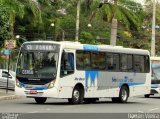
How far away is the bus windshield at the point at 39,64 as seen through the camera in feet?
85.7

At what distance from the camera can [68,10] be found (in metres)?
66.6

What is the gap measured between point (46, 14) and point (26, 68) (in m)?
33.7

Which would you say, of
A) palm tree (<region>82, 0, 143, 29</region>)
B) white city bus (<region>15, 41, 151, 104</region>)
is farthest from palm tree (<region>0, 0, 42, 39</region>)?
white city bus (<region>15, 41, 151, 104</region>)

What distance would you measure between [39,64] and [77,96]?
253 cm

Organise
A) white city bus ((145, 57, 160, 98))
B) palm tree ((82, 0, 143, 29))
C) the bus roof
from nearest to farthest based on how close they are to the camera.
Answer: the bus roof, white city bus ((145, 57, 160, 98)), palm tree ((82, 0, 143, 29))

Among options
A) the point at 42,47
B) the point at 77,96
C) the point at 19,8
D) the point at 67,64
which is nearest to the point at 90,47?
the point at 67,64

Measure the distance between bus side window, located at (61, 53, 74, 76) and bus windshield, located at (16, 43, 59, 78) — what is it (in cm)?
41

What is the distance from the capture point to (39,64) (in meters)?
26.3

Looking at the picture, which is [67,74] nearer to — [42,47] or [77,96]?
[77,96]

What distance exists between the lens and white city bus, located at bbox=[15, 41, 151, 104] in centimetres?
2616

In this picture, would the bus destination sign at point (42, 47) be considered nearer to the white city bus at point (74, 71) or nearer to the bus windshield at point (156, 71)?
the white city bus at point (74, 71)

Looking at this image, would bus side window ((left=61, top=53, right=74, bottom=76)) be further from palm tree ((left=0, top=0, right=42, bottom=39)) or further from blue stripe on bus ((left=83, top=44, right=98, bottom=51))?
palm tree ((left=0, top=0, right=42, bottom=39))

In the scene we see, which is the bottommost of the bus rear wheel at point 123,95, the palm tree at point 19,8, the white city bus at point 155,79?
the bus rear wheel at point 123,95

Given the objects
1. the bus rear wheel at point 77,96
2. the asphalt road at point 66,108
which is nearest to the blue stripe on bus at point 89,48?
the bus rear wheel at point 77,96
